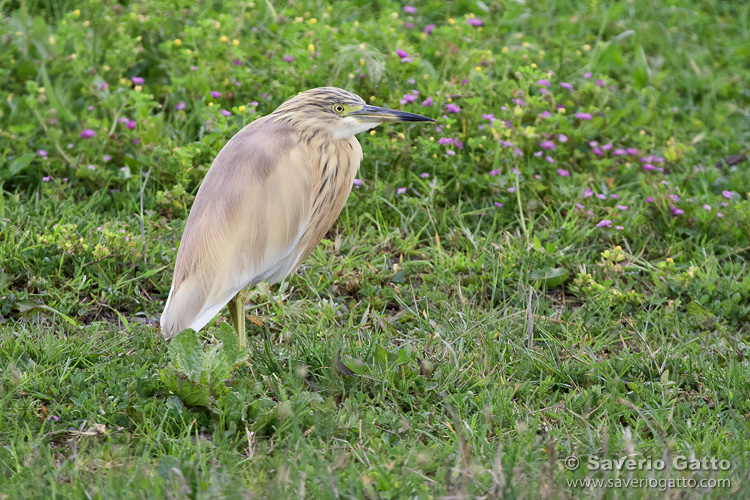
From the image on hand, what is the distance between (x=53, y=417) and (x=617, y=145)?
3.66 metres

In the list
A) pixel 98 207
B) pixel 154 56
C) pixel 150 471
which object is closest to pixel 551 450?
pixel 150 471

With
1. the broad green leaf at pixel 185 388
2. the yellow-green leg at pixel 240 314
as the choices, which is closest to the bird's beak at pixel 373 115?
the yellow-green leg at pixel 240 314

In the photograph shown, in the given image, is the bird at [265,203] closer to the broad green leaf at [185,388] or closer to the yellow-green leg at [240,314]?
the yellow-green leg at [240,314]

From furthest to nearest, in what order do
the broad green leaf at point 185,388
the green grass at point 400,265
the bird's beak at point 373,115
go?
the bird's beak at point 373,115, the broad green leaf at point 185,388, the green grass at point 400,265

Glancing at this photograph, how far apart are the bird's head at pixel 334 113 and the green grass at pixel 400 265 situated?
2.70 feet

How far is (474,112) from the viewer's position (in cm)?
491

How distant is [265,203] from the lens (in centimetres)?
330

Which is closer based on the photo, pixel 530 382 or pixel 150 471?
pixel 150 471

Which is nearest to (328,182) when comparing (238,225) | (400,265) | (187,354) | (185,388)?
(238,225)

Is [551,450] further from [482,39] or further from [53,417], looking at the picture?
[482,39]

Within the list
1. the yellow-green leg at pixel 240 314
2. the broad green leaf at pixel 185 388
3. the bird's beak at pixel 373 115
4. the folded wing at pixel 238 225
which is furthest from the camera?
the bird's beak at pixel 373 115

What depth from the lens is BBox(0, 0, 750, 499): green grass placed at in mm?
2885

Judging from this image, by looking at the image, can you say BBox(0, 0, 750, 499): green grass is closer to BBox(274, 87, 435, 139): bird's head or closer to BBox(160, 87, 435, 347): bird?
BBox(160, 87, 435, 347): bird

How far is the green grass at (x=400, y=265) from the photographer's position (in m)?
2.88
